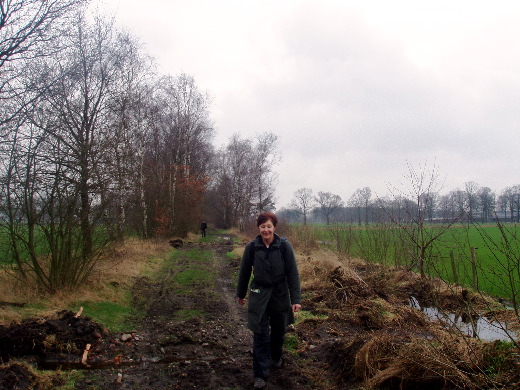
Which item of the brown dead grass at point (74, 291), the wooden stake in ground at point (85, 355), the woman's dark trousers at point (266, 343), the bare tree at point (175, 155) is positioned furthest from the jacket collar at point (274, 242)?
the bare tree at point (175, 155)

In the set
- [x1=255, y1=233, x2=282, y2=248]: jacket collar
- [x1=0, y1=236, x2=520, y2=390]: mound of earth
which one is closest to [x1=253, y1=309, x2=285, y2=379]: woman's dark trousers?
[x1=0, y1=236, x2=520, y2=390]: mound of earth

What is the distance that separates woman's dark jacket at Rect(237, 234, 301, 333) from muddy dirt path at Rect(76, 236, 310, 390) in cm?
72

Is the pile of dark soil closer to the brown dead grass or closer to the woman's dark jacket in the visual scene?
the brown dead grass

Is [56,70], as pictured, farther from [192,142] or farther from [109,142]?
[192,142]

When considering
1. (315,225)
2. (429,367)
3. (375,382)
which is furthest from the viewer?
(315,225)

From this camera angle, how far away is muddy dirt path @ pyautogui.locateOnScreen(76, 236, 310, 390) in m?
4.64

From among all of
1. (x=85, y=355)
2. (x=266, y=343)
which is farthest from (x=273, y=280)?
(x=85, y=355)

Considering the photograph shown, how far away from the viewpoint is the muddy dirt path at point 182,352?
4.64 m

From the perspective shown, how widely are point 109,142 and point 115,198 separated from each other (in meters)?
1.42

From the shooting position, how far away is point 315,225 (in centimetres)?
2166

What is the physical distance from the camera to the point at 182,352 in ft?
19.0

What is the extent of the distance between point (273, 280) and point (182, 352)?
2.10m

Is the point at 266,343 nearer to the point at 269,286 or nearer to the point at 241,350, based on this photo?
the point at 269,286

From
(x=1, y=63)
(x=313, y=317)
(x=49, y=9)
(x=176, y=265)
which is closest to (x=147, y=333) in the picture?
(x=313, y=317)
